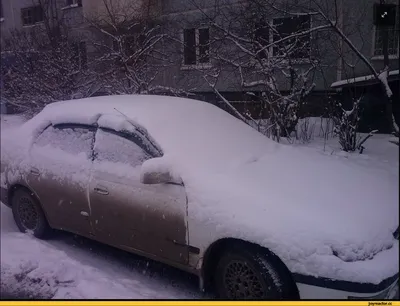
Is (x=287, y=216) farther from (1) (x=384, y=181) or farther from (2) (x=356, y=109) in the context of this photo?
(2) (x=356, y=109)

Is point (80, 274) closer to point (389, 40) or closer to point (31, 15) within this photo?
point (31, 15)

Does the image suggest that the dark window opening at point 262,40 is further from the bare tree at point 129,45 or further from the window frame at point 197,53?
the bare tree at point 129,45

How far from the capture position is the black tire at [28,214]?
2869 millimetres

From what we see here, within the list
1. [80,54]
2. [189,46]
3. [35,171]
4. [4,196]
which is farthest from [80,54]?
[4,196]

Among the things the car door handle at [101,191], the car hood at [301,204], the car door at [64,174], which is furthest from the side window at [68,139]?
the car hood at [301,204]

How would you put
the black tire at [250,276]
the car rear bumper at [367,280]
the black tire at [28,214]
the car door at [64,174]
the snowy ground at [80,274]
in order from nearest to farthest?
the car rear bumper at [367,280] → the black tire at [250,276] → the snowy ground at [80,274] → the car door at [64,174] → the black tire at [28,214]

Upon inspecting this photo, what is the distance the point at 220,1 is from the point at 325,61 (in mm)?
725

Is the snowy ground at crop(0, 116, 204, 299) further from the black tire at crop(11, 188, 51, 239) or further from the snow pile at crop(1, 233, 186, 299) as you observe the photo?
the black tire at crop(11, 188, 51, 239)

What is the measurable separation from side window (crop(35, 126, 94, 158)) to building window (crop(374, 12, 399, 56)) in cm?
186

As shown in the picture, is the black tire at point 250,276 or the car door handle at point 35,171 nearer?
the black tire at point 250,276

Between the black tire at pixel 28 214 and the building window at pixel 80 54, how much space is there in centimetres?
104

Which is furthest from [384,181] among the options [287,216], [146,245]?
[146,245]

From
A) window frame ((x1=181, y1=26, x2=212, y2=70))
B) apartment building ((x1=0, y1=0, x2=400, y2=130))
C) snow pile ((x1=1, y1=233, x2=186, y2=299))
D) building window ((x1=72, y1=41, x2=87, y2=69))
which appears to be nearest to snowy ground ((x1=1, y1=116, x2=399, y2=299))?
snow pile ((x1=1, y1=233, x2=186, y2=299))

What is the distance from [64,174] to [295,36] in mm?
1758
